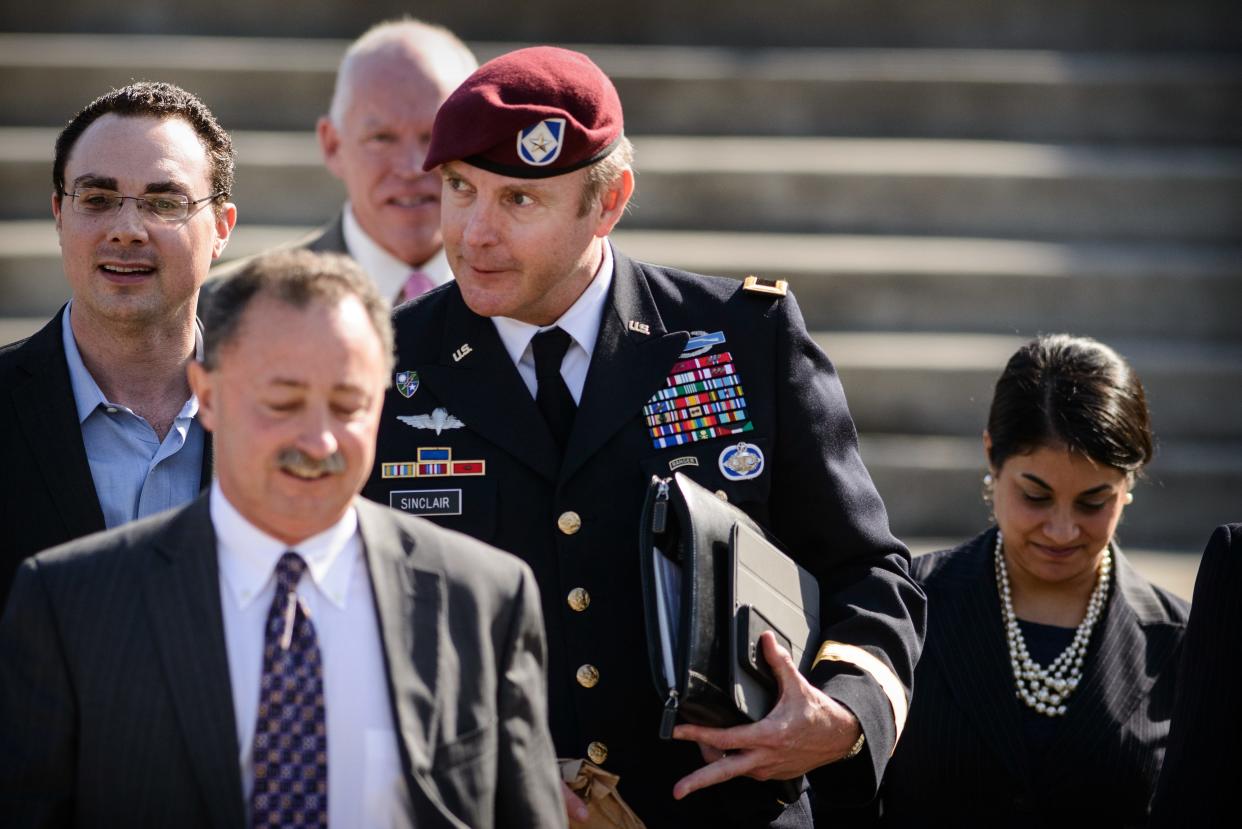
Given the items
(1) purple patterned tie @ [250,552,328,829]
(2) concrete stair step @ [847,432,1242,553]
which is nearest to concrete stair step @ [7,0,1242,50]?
(2) concrete stair step @ [847,432,1242,553]

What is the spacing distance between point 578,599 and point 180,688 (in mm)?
808

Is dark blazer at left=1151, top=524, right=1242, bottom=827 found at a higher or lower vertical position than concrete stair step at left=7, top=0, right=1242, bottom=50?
lower

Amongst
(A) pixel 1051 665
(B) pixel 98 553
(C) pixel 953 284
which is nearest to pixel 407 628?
(B) pixel 98 553

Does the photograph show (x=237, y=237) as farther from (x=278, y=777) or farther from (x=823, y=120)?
(x=278, y=777)

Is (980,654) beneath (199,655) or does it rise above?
beneath

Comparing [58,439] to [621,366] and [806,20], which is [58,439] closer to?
[621,366]

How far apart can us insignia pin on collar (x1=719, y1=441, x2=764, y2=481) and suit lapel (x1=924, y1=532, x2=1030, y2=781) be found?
2.81 feet

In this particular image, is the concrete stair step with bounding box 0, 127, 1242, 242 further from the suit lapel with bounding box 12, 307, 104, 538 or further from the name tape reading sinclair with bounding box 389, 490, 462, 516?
the name tape reading sinclair with bounding box 389, 490, 462, 516

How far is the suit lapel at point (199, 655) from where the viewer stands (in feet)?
6.23

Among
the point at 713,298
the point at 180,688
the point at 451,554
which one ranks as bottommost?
the point at 180,688

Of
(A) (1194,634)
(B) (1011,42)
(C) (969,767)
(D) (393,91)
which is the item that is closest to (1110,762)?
(C) (969,767)

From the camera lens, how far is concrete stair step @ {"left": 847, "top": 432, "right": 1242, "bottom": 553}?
5496mm

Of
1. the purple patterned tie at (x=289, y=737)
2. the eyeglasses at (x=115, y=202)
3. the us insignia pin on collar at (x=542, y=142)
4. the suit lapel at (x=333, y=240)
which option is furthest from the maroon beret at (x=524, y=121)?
the suit lapel at (x=333, y=240)

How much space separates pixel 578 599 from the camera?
2.57 m
